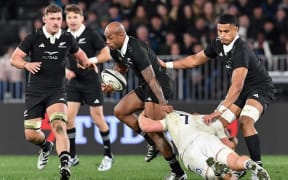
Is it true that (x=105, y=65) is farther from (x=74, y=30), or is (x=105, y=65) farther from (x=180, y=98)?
(x=74, y=30)

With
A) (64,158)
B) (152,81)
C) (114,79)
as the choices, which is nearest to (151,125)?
(152,81)

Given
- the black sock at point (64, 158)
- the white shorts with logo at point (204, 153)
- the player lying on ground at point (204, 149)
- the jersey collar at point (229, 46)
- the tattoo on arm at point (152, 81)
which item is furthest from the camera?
the jersey collar at point (229, 46)

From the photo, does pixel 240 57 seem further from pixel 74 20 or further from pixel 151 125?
pixel 74 20

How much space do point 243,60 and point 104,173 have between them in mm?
3167

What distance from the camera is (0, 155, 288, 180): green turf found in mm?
13391

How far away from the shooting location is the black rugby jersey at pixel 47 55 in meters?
13.3

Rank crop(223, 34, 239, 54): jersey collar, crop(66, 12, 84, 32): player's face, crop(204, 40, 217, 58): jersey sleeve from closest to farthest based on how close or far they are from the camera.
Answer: crop(223, 34, 239, 54): jersey collar, crop(204, 40, 217, 58): jersey sleeve, crop(66, 12, 84, 32): player's face

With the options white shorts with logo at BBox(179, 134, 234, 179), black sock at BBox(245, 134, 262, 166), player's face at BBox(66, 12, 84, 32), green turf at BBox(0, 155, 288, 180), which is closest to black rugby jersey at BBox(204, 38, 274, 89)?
black sock at BBox(245, 134, 262, 166)

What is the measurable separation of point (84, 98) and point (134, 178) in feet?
9.62

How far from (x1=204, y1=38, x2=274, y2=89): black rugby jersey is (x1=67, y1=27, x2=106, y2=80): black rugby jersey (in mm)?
2779

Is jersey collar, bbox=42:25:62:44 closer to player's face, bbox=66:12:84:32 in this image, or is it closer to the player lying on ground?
player's face, bbox=66:12:84:32

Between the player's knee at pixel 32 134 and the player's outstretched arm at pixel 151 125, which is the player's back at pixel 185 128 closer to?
the player's outstretched arm at pixel 151 125

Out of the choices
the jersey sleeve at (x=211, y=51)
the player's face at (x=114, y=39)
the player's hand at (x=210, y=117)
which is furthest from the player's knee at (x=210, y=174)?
the jersey sleeve at (x=211, y=51)

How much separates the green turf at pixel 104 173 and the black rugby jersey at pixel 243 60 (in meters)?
1.40
